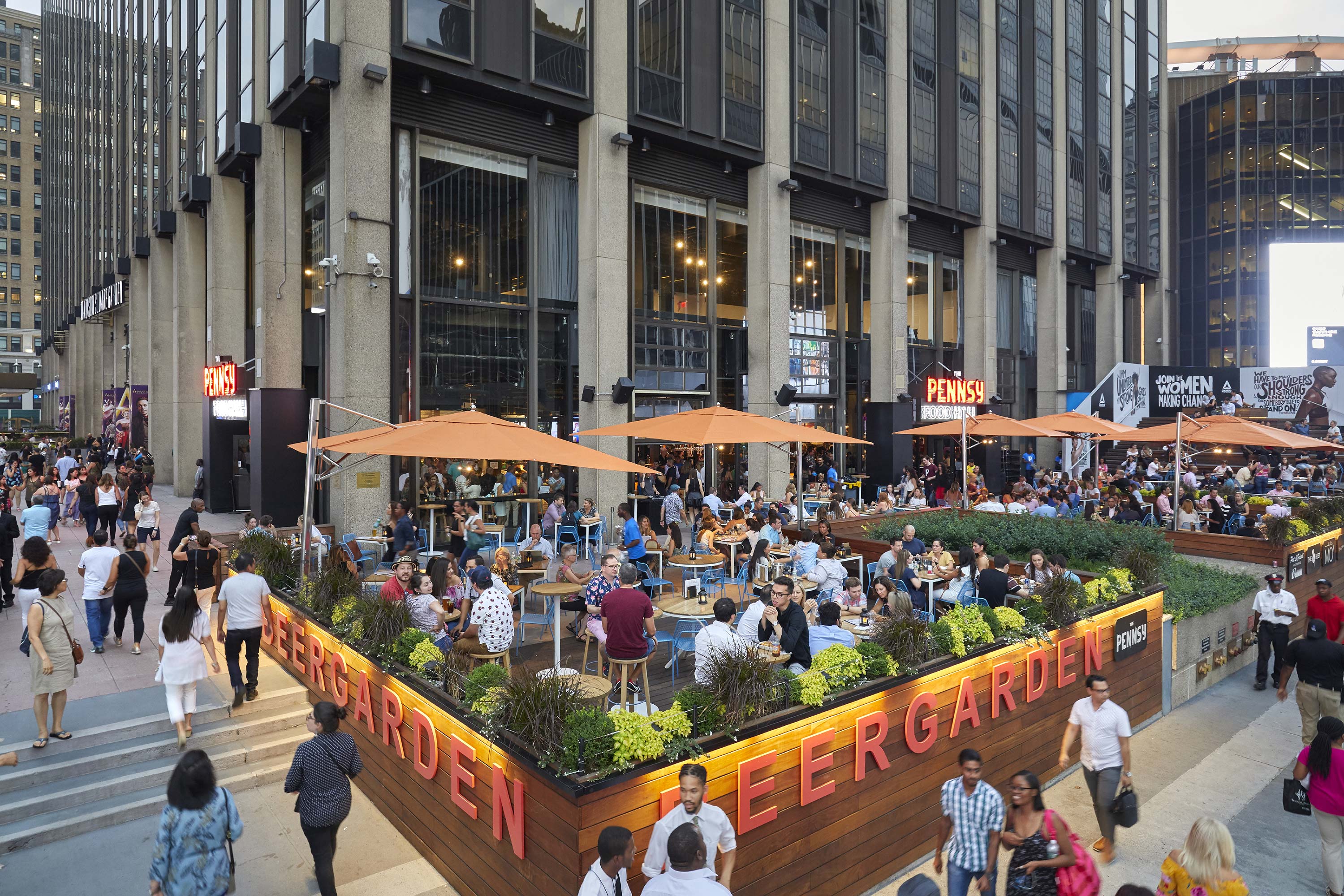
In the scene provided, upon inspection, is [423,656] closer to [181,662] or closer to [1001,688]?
[181,662]

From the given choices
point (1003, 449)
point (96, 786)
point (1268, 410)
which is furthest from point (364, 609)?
point (1268, 410)

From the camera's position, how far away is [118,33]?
131ft

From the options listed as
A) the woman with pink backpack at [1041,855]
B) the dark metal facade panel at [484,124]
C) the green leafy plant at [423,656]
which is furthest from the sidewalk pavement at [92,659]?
the dark metal facade panel at [484,124]

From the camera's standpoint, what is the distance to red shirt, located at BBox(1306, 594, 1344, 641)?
36.7ft

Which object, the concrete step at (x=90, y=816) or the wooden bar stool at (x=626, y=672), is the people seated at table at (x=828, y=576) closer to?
the wooden bar stool at (x=626, y=672)

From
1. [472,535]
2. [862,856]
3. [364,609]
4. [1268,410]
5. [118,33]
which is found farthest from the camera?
[118,33]

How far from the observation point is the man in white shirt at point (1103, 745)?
7320 mm

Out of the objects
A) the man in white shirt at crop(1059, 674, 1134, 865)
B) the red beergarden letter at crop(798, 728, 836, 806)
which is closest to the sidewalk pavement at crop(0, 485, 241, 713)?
the red beergarden letter at crop(798, 728, 836, 806)

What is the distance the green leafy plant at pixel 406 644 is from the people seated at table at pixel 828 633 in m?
3.89

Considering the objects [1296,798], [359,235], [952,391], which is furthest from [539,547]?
[952,391]

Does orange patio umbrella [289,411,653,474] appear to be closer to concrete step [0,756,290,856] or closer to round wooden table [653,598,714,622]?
round wooden table [653,598,714,622]

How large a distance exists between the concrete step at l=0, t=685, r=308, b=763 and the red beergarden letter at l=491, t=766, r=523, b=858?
15.3 ft

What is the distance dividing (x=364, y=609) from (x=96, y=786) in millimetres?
2836

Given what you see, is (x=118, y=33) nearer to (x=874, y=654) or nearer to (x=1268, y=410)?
(x=874, y=654)
